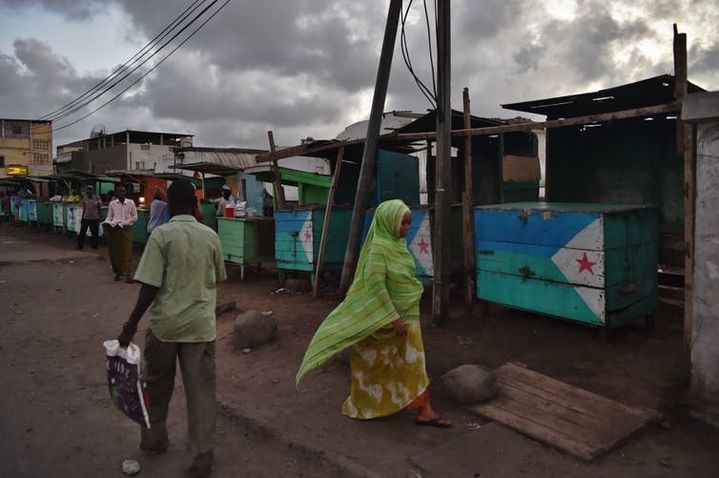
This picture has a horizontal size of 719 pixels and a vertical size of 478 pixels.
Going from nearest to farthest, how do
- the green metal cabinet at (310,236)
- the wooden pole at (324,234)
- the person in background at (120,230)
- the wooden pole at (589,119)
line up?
1. the wooden pole at (589,119)
2. the wooden pole at (324,234)
3. the green metal cabinet at (310,236)
4. the person in background at (120,230)

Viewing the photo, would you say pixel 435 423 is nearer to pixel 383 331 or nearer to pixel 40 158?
pixel 383 331

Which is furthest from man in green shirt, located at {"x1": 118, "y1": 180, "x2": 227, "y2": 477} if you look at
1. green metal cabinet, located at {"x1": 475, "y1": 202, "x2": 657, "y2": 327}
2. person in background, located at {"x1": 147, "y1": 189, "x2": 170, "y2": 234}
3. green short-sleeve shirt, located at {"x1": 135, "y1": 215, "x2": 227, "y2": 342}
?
person in background, located at {"x1": 147, "y1": 189, "x2": 170, "y2": 234}

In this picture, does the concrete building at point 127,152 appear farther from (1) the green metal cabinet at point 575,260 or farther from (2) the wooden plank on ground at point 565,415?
(2) the wooden plank on ground at point 565,415

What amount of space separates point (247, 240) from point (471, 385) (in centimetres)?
614

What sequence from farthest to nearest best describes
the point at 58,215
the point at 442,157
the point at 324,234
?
1. the point at 58,215
2. the point at 324,234
3. the point at 442,157

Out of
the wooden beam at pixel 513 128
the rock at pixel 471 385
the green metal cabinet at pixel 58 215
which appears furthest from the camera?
the green metal cabinet at pixel 58 215

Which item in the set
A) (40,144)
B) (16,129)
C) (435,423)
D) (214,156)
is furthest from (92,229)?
(40,144)

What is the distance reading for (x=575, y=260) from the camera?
489cm

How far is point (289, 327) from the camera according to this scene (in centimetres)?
633

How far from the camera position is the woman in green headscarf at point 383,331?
3502 millimetres

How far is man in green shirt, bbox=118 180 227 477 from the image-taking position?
299 cm

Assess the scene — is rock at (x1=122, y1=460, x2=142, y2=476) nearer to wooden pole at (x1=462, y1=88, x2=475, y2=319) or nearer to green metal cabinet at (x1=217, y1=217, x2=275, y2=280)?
wooden pole at (x1=462, y1=88, x2=475, y2=319)

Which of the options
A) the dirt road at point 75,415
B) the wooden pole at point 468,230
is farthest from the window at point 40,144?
the wooden pole at point 468,230

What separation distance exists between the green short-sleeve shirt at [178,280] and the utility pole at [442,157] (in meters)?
3.28
